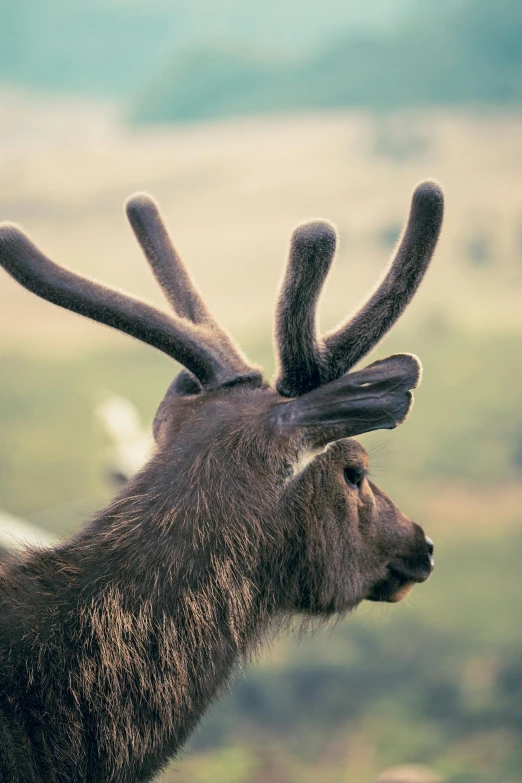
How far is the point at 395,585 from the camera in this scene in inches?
98.5

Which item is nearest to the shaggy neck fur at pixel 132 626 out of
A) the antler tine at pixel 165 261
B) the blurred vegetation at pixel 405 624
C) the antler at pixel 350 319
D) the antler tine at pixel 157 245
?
the antler at pixel 350 319

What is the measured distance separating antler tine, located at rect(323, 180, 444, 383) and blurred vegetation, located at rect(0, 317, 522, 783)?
333cm

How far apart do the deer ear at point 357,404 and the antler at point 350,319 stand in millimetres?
98

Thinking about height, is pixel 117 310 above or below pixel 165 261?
below

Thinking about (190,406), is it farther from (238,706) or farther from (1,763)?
(238,706)

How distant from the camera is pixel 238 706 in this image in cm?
641

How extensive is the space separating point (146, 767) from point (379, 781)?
216 centimetres

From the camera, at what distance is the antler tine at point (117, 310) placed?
2148 mm

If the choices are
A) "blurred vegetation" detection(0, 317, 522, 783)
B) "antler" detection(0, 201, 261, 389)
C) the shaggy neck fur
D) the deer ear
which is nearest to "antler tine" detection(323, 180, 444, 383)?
the deer ear

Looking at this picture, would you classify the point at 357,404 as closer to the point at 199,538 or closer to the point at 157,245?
the point at 199,538

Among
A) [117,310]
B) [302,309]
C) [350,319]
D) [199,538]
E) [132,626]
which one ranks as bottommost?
[132,626]

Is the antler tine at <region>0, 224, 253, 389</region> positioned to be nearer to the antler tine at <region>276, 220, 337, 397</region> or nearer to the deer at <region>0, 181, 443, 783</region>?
the deer at <region>0, 181, 443, 783</region>

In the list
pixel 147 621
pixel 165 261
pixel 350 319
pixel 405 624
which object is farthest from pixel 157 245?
pixel 405 624

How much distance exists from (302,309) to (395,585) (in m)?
0.88
